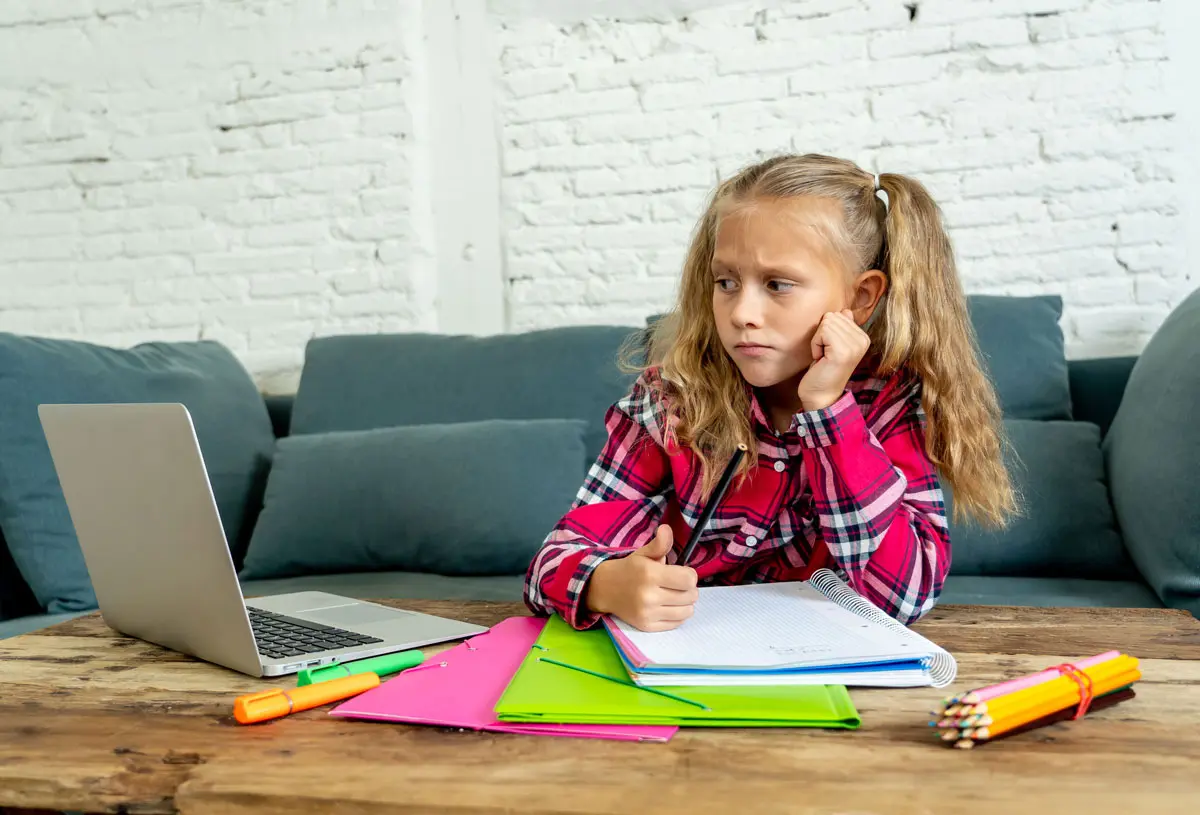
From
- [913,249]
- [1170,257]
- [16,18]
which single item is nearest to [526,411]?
[913,249]

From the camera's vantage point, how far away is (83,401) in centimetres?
194

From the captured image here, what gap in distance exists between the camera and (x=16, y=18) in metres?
2.77

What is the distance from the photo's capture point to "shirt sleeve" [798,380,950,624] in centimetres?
105

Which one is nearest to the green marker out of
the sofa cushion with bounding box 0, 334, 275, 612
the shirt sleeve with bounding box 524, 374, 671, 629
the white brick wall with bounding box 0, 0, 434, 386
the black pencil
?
the shirt sleeve with bounding box 524, 374, 671, 629

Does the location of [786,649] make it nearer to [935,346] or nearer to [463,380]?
[935,346]

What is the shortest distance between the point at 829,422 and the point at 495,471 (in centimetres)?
100

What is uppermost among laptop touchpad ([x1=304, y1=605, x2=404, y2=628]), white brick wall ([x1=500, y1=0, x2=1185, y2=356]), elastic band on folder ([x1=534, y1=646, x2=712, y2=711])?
white brick wall ([x1=500, y1=0, x2=1185, y2=356])

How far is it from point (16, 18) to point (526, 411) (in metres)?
1.90

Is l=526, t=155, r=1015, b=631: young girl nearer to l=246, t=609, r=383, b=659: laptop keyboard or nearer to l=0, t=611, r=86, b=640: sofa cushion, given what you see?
l=246, t=609, r=383, b=659: laptop keyboard

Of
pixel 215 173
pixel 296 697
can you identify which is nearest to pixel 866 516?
pixel 296 697

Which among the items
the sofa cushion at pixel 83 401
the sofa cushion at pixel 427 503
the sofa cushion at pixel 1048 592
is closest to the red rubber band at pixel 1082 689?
the sofa cushion at pixel 1048 592

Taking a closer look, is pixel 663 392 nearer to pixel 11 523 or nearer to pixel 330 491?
pixel 330 491

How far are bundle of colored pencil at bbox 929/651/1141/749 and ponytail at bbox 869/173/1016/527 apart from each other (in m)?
0.43

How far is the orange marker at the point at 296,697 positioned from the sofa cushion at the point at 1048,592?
1.02 m
